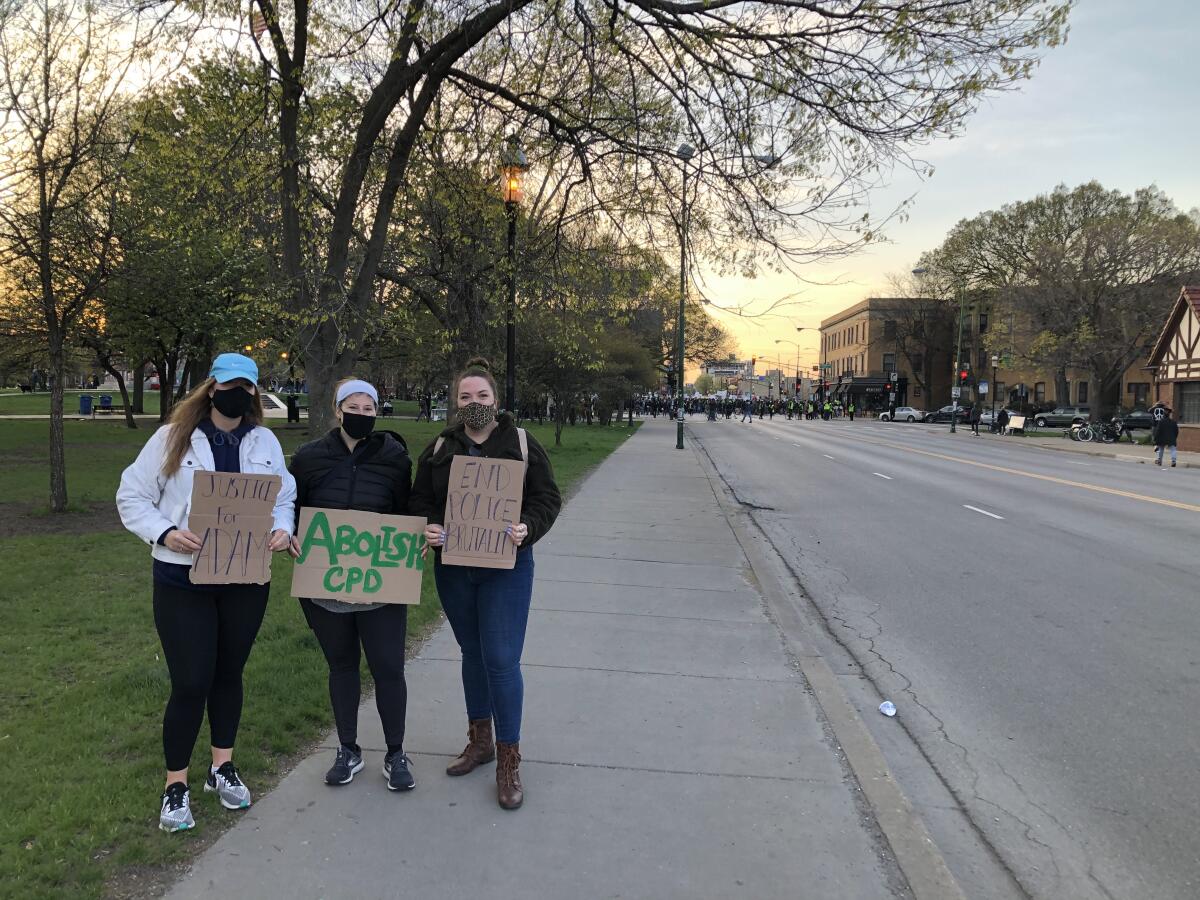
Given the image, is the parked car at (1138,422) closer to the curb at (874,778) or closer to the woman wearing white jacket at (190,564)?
the curb at (874,778)

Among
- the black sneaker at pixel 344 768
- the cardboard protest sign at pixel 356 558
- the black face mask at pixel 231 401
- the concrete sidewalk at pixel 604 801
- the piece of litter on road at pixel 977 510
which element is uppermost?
the black face mask at pixel 231 401

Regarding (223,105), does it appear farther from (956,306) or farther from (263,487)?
(956,306)

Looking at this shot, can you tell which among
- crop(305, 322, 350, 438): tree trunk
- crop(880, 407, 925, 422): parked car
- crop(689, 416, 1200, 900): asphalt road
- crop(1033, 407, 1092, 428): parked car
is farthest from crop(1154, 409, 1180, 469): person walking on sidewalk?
crop(880, 407, 925, 422): parked car

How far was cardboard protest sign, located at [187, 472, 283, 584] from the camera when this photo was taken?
9.73 feet

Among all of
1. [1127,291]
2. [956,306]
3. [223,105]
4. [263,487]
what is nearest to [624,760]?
[263,487]

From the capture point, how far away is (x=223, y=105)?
28.6ft

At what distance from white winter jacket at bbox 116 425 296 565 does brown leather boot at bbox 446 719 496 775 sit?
4.15 feet

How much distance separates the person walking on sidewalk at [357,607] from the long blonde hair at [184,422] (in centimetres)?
39

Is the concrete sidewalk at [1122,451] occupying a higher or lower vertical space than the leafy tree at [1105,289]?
lower

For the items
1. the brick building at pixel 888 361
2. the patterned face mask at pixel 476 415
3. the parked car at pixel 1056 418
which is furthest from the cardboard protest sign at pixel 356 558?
the brick building at pixel 888 361

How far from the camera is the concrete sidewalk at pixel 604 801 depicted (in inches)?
110

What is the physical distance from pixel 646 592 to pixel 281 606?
3.09 meters

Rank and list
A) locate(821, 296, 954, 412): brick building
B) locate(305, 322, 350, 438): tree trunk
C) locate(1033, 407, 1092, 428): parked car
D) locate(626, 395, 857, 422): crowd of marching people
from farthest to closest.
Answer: locate(821, 296, 954, 412): brick building, locate(626, 395, 857, 422): crowd of marching people, locate(1033, 407, 1092, 428): parked car, locate(305, 322, 350, 438): tree trunk

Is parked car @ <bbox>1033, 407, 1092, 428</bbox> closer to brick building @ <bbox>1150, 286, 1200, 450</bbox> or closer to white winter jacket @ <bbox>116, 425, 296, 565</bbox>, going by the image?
brick building @ <bbox>1150, 286, 1200, 450</bbox>
